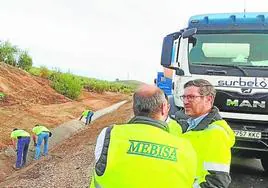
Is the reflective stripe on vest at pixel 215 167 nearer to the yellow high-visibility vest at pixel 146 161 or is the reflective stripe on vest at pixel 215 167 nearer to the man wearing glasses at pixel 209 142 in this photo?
the man wearing glasses at pixel 209 142

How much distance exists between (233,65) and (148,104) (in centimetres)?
473

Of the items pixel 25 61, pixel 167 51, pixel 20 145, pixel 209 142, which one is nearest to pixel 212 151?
pixel 209 142

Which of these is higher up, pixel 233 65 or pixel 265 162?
pixel 233 65

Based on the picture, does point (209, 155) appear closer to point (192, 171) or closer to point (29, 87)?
point (192, 171)

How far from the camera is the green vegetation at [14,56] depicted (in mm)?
44594

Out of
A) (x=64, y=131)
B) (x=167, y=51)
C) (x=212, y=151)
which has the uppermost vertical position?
(x=167, y=51)

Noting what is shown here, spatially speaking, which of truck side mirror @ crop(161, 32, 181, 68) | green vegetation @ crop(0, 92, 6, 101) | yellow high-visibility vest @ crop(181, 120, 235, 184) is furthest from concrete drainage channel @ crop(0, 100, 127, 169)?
yellow high-visibility vest @ crop(181, 120, 235, 184)

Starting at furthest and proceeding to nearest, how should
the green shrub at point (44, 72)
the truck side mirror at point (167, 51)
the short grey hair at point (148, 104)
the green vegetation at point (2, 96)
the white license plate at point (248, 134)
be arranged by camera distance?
the green shrub at point (44, 72), the green vegetation at point (2, 96), the truck side mirror at point (167, 51), the white license plate at point (248, 134), the short grey hair at point (148, 104)

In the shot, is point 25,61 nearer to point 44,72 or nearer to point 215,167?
point 44,72

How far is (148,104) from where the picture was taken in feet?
8.61

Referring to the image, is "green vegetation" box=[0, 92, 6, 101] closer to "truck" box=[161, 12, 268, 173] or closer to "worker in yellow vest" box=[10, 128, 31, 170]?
"worker in yellow vest" box=[10, 128, 31, 170]

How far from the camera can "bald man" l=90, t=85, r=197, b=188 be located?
2.44 m

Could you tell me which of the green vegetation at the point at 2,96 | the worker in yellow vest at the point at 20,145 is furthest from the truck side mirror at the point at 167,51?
the green vegetation at the point at 2,96

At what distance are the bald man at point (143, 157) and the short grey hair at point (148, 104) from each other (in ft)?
0.11
